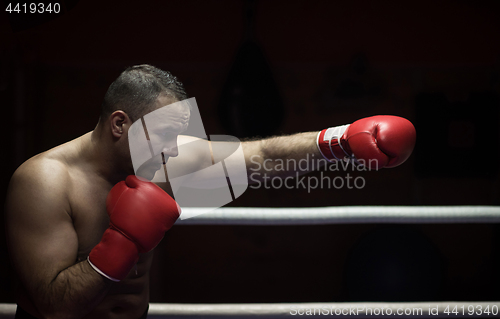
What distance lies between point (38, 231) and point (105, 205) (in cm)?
19

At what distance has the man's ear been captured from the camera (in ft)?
2.77

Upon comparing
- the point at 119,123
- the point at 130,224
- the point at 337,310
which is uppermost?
the point at 119,123

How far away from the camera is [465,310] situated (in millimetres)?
1131

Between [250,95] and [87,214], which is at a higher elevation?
[250,95]

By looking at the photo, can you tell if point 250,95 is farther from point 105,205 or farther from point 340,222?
point 105,205

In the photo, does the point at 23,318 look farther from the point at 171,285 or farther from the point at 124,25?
the point at 124,25

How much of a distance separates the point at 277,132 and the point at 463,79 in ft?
4.49

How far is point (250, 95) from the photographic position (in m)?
2.06

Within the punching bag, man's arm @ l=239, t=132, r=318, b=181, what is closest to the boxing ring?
man's arm @ l=239, t=132, r=318, b=181

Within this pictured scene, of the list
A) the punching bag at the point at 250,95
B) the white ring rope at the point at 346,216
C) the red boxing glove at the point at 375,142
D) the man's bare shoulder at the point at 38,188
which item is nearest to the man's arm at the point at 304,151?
the red boxing glove at the point at 375,142

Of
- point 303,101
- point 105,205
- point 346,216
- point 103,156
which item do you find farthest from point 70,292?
point 303,101

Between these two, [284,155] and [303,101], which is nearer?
[284,155]

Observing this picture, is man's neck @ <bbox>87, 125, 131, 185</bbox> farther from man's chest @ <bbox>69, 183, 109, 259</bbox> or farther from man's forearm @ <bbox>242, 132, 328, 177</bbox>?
man's forearm @ <bbox>242, 132, 328, 177</bbox>

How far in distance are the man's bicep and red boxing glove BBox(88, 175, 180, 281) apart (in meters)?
0.08
